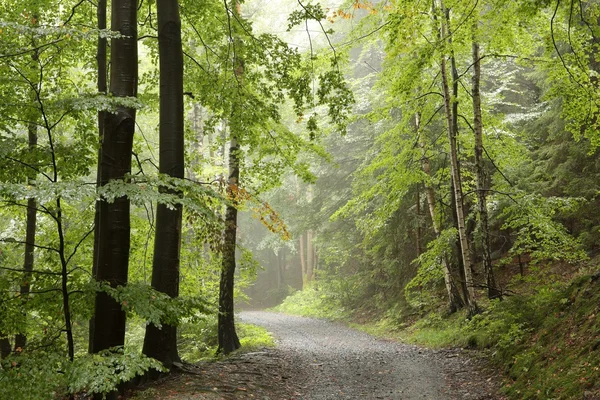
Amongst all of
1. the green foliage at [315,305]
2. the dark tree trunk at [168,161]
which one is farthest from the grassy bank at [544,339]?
the green foliage at [315,305]

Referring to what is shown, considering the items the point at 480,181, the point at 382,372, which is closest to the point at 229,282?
the point at 382,372

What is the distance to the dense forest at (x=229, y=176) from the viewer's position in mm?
4820

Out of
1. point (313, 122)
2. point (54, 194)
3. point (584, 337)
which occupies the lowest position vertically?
point (584, 337)

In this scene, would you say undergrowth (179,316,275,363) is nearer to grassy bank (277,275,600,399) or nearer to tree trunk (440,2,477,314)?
grassy bank (277,275,600,399)

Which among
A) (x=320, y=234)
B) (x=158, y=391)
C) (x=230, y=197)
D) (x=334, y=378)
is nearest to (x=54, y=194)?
(x=158, y=391)

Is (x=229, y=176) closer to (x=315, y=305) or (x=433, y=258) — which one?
(x=433, y=258)

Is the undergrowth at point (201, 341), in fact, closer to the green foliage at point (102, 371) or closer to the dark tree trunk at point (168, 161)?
the dark tree trunk at point (168, 161)

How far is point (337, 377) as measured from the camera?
28.1 ft

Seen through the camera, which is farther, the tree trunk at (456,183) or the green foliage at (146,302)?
the tree trunk at (456,183)

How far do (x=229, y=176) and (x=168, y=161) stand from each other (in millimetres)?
3968

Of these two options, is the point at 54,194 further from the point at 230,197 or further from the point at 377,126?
the point at 377,126

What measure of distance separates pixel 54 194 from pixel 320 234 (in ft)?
62.9

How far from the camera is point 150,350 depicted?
6.98m

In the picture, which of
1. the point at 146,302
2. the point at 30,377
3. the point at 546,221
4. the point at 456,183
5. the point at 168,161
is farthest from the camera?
the point at 456,183
